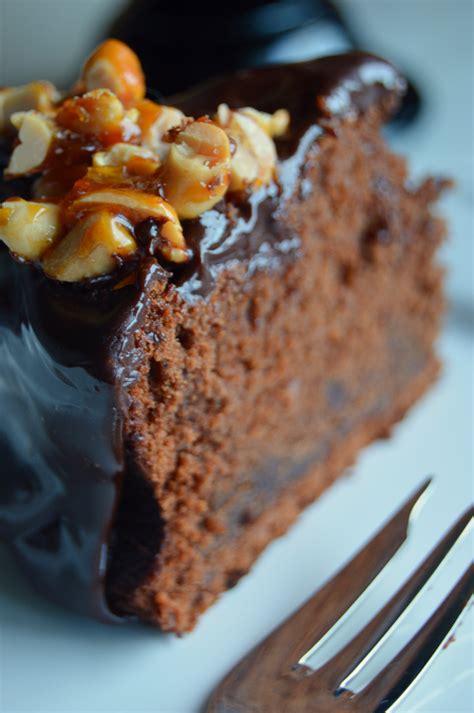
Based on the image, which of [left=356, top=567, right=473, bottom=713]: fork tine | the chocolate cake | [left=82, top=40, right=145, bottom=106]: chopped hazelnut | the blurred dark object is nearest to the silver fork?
[left=356, top=567, right=473, bottom=713]: fork tine

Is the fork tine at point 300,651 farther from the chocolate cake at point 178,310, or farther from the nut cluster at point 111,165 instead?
the nut cluster at point 111,165

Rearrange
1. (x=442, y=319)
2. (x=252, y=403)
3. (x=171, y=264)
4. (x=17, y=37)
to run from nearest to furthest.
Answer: (x=171, y=264)
(x=252, y=403)
(x=442, y=319)
(x=17, y=37)

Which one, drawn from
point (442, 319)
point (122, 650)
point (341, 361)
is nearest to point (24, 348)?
point (122, 650)

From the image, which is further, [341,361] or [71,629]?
[341,361]

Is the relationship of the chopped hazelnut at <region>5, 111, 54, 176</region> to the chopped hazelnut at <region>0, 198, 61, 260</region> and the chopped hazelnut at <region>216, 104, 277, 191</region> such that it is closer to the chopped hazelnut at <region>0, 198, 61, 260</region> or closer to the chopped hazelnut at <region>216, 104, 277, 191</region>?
the chopped hazelnut at <region>0, 198, 61, 260</region>

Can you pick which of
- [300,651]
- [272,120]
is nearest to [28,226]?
[272,120]

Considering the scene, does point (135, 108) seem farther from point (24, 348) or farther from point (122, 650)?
point (122, 650)

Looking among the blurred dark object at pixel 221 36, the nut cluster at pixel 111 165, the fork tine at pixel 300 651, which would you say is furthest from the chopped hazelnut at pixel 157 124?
the blurred dark object at pixel 221 36
